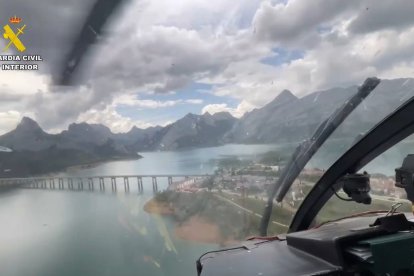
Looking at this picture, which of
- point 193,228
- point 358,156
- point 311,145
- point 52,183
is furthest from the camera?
point 193,228

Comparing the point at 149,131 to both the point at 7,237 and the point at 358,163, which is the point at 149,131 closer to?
the point at 7,237

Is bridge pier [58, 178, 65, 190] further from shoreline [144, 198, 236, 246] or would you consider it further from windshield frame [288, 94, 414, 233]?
windshield frame [288, 94, 414, 233]

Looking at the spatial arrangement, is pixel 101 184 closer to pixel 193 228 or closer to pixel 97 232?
pixel 97 232

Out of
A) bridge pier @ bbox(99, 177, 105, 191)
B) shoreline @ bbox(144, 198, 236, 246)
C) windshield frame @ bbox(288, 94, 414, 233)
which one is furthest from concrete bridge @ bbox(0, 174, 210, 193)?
windshield frame @ bbox(288, 94, 414, 233)

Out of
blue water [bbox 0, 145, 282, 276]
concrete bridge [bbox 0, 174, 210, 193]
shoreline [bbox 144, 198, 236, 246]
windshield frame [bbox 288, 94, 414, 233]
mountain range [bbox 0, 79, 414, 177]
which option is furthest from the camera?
shoreline [bbox 144, 198, 236, 246]

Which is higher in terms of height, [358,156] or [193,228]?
[358,156]

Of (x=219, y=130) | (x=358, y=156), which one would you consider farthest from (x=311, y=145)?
(x=219, y=130)
